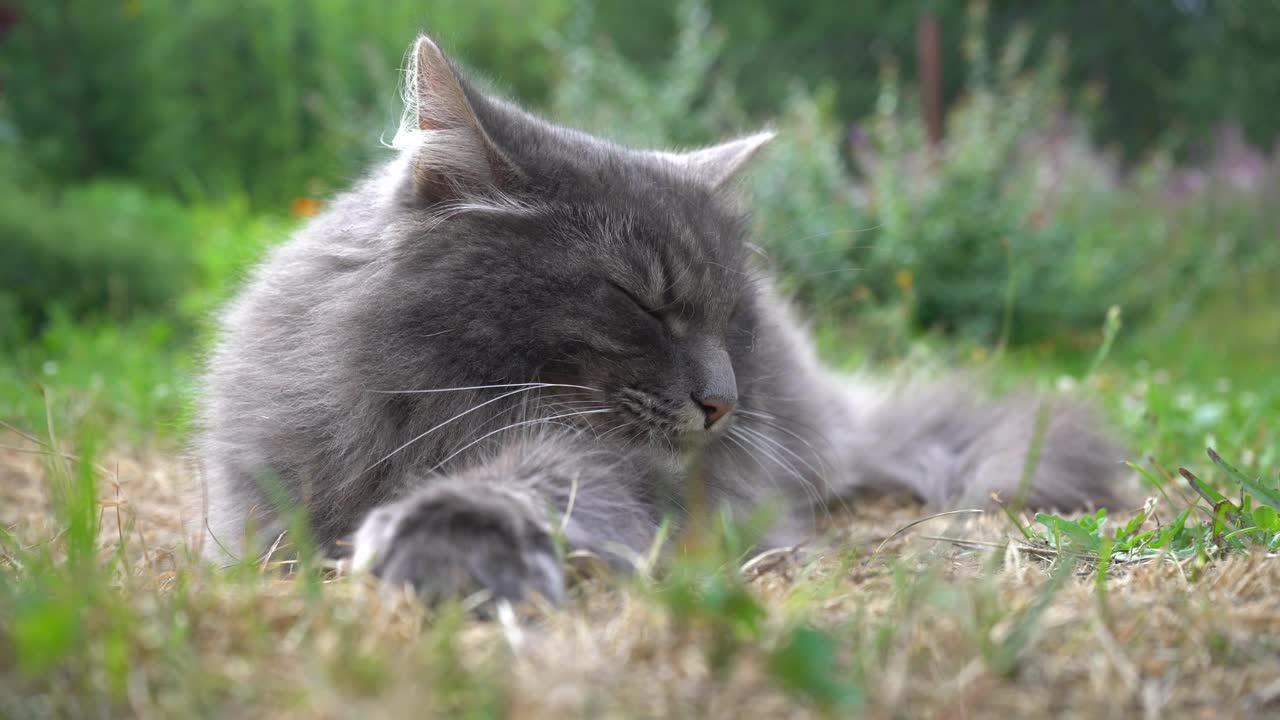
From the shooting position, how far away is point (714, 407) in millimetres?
2059

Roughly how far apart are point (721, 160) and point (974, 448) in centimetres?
126

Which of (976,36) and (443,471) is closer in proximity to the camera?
(443,471)

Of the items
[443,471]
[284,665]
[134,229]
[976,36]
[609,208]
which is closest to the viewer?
[284,665]

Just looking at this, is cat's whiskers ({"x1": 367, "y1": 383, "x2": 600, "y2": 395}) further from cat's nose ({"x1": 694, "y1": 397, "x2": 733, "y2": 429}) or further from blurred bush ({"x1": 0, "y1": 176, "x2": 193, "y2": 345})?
blurred bush ({"x1": 0, "y1": 176, "x2": 193, "y2": 345})

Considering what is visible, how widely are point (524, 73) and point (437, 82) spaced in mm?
9022

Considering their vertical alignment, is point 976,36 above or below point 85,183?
above

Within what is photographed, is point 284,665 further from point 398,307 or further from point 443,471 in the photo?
point 398,307

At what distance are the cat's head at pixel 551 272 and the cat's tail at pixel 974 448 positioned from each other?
1.17 m

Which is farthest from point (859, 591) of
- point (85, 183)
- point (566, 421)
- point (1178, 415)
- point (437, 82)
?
point (85, 183)

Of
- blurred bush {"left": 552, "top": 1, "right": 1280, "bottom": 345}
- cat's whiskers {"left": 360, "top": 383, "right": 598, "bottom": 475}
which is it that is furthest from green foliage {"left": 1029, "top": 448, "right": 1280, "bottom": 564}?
blurred bush {"left": 552, "top": 1, "right": 1280, "bottom": 345}

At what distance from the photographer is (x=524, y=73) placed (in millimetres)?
10680

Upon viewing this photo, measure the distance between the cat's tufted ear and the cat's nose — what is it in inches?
24.9

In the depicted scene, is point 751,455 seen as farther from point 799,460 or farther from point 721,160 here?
point 721,160

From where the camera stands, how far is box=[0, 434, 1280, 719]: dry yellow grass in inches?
44.5
